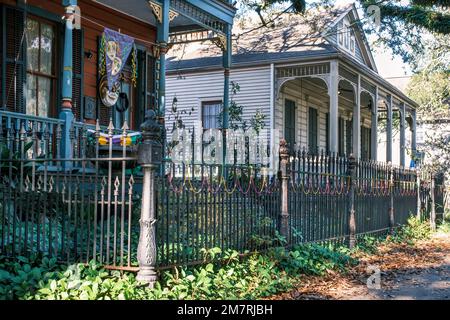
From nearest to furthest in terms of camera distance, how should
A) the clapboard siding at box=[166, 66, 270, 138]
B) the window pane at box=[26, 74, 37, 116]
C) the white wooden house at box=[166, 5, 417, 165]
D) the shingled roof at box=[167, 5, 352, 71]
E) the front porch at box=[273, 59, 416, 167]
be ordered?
the window pane at box=[26, 74, 37, 116] < the front porch at box=[273, 59, 416, 167] < the white wooden house at box=[166, 5, 417, 165] < the shingled roof at box=[167, 5, 352, 71] < the clapboard siding at box=[166, 66, 270, 138]

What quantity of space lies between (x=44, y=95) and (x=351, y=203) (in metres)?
6.36

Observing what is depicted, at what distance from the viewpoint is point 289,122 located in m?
19.4

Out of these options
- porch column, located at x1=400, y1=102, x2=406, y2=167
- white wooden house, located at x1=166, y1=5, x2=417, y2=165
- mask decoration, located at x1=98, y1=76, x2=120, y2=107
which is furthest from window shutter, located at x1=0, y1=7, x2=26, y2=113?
porch column, located at x1=400, y1=102, x2=406, y2=167

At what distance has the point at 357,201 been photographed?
10617mm

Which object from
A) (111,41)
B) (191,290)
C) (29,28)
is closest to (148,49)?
(111,41)

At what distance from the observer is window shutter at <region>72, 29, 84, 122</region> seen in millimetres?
10875

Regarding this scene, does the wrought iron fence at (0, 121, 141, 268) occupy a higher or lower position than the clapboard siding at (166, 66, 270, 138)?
lower

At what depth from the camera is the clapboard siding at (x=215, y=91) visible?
1809 cm

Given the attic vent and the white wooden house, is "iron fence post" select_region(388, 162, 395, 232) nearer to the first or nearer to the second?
the white wooden house

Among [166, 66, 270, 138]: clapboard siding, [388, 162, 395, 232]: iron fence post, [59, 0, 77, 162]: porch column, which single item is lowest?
[388, 162, 395, 232]: iron fence post

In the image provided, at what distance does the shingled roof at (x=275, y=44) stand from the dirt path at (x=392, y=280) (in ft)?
27.2

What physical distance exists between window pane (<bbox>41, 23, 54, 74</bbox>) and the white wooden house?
788 centimetres

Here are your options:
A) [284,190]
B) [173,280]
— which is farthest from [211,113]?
[173,280]

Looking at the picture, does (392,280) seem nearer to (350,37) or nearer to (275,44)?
(275,44)
